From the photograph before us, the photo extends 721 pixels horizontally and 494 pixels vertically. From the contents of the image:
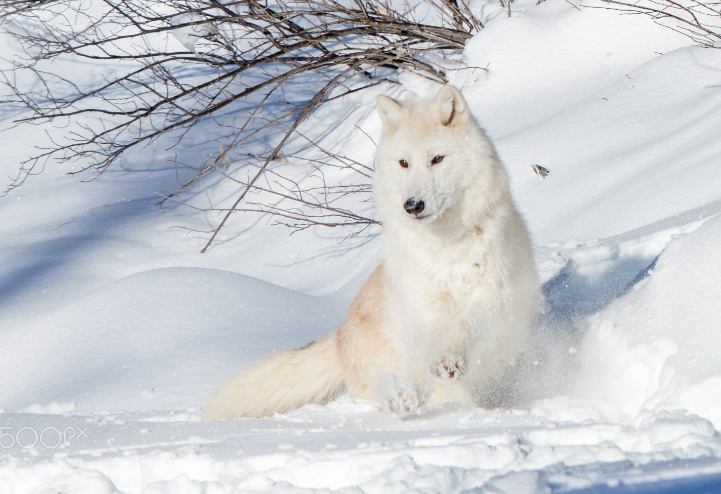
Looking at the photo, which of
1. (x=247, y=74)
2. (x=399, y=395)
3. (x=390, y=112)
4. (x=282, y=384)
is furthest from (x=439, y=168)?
(x=247, y=74)

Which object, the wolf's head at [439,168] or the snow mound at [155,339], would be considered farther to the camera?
the snow mound at [155,339]

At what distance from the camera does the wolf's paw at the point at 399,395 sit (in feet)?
11.0

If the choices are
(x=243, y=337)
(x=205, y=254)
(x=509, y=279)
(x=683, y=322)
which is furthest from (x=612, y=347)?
(x=205, y=254)

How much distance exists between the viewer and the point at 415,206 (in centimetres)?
333

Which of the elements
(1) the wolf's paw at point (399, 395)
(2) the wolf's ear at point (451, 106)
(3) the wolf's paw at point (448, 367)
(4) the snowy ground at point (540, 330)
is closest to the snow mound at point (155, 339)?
(4) the snowy ground at point (540, 330)

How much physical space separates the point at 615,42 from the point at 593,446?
686cm

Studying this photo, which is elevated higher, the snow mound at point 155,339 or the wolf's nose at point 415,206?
the wolf's nose at point 415,206

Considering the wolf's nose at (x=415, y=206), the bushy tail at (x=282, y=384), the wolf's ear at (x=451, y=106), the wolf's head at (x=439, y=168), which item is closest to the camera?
the wolf's nose at (x=415, y=206)

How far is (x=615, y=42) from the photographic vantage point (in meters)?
7.98

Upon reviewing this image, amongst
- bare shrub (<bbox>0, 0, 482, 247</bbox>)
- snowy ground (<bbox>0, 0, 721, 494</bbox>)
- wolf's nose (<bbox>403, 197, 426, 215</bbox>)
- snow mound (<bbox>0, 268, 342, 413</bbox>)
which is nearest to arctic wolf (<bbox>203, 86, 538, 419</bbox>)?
wolf's nose (<bbox>403, 197, 426, 215</bbox>)

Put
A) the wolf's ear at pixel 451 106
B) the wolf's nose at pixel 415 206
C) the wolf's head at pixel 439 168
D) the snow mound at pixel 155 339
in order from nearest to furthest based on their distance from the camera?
the wolf's nose at pixel 415 206
the wolf's head at pixel 439 168
the wolf's ear at pixel 451 106
the snow mound at pixel 155 339

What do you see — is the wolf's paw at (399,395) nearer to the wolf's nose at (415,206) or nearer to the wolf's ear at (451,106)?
the wolf's nose at (415,206)

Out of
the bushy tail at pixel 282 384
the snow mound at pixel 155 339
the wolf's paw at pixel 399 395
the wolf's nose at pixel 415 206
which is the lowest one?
the snow mound at pixel 155 339

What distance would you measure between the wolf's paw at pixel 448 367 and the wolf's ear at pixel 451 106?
4.16ft
